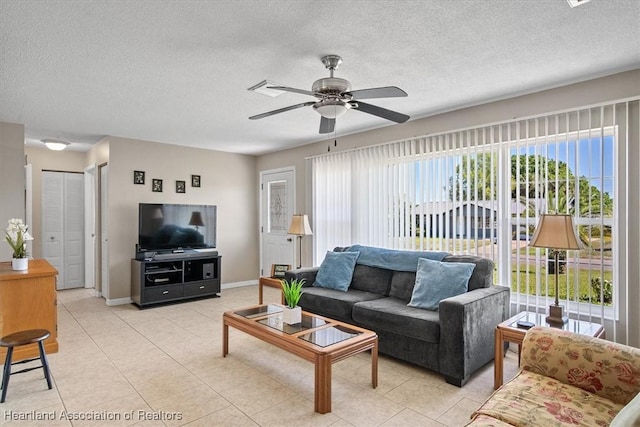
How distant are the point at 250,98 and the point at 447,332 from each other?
2752 millimetres

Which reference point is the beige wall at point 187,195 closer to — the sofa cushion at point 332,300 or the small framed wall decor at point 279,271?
the small framed wall decor at point 279,271

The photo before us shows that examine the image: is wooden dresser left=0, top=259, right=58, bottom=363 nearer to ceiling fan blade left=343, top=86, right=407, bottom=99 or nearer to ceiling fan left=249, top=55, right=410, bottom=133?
ceiling fan left=249, top=55, right=410, bottom=133

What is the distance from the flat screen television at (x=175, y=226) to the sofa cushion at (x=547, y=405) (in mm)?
4882

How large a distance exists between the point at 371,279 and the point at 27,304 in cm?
334

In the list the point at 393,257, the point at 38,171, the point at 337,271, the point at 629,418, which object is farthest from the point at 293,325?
the point at 38,171

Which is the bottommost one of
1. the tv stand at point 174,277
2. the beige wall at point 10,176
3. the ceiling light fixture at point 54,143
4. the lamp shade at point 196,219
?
the tv stand at point 174,277

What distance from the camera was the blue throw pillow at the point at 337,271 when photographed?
4160mm

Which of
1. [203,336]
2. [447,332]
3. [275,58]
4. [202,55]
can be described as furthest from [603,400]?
[203,336]

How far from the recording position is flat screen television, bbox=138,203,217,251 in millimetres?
5266

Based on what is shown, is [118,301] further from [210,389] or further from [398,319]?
[398,319]

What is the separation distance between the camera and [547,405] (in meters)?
1.68

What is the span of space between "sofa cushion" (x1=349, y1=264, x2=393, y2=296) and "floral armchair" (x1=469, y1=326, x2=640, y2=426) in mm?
1924

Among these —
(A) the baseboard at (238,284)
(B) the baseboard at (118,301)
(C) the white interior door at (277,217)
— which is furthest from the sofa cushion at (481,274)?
(B) the baseboard at (118,301)

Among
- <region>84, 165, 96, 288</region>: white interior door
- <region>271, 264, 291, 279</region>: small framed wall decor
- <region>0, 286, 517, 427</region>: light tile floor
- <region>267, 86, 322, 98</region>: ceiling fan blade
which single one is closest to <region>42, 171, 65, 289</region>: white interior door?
<region>84, 165, 96, 288</region>: white interior door
